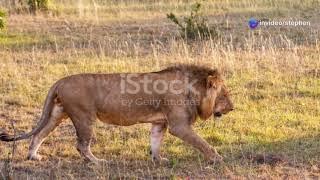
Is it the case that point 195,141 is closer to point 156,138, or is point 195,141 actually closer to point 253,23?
point 156,138

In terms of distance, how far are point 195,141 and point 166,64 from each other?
15.0 ft

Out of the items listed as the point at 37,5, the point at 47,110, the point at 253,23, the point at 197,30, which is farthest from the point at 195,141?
the point at 37,5

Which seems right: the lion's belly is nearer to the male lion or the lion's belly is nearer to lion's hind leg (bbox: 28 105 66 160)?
the male lion

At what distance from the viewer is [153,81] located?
7.48 meters

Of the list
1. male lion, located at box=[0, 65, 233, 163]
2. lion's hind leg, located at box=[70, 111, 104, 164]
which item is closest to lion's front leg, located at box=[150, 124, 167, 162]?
male lion, located at box=[0, 65, 233, 163]

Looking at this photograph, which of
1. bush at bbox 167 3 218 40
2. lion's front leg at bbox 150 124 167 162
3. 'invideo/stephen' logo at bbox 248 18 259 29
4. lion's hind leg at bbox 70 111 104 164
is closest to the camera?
lion's hind leg at bbox 70 111 104 164

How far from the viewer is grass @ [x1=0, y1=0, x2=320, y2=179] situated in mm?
7211

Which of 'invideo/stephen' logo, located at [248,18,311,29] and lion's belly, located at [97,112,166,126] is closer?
lion's belly, located at [97,112,166,126]

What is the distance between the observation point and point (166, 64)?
11.7 meters

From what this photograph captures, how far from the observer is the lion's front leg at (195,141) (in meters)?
7.21

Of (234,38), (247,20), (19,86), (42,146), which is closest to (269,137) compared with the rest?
(42,146)

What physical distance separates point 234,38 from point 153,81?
6.72 meters

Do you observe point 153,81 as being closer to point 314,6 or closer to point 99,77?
point 99,77

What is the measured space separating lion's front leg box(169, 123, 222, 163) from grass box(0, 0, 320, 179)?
110 millimetres
